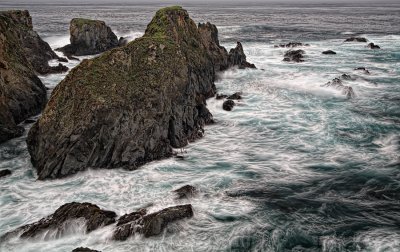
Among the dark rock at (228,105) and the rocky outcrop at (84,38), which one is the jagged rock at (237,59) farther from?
the rocky outcrop at (84,38)

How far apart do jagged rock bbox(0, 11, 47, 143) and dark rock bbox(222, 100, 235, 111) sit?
13.8 m

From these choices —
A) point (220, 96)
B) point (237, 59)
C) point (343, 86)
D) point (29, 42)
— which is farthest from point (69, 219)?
point (29, 42)

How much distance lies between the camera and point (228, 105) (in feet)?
94.5

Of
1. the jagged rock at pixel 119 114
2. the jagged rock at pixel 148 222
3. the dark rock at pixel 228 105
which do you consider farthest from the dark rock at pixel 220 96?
the jagged rock at pixel 148 222

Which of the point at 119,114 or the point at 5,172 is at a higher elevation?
the point at 119,114

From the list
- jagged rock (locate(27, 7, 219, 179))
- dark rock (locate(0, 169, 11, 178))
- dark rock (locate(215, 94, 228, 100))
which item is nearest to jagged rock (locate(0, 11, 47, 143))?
dark rock (locate(0, 169, 11, 178))

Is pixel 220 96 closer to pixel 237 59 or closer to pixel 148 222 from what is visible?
pixel 237 59

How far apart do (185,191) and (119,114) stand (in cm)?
594

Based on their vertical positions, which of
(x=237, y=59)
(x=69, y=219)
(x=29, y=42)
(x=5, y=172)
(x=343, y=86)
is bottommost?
(x=5, y=172)

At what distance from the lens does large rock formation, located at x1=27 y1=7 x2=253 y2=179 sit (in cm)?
1850

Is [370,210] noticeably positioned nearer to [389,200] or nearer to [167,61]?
[389,200]

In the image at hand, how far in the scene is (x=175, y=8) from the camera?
1377 inches

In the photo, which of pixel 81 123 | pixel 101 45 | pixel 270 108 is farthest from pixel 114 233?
A: pixel 101 45

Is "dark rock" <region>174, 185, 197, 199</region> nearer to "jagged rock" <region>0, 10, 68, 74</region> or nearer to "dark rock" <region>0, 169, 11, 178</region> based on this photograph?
"dark rock" <region>0, 169, 11, 178</region>
